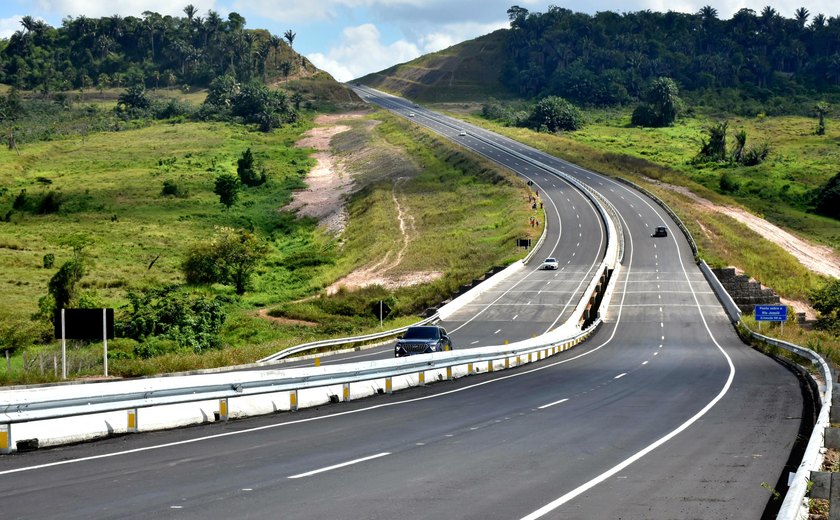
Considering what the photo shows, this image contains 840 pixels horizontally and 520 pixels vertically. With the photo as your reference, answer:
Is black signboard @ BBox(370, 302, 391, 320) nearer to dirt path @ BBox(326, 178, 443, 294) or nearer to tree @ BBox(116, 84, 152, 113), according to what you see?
dirt path @ BBox(326, 178, 443, 294)

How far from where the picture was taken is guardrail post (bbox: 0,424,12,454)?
1427cm

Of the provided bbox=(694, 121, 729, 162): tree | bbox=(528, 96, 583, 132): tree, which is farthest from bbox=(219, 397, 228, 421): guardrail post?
bbox=(528, 96, 583, 132): tree

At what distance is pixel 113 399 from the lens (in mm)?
16406

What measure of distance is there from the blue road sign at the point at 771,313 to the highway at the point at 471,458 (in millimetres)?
22562

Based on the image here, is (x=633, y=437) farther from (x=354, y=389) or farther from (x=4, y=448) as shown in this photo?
(x=4, y=448)

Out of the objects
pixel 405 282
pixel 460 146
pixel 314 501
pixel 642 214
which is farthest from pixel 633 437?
pixel 460 146

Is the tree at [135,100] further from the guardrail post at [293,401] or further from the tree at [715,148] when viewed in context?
the guardrail post at [293,401]

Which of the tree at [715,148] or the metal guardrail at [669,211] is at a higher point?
the tree at [715,148]

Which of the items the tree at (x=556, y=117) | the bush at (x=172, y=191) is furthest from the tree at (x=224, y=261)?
the tree at (x=556, y=117)

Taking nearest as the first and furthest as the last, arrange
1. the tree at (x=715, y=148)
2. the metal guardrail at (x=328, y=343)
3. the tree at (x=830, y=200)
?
the metal guardrail at (x=328, y=343), the tree at (x=830, y=200), the tree at (x=715, y=148)

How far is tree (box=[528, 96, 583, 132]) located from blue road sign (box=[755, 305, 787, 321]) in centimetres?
13093

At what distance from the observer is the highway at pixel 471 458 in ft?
35.8

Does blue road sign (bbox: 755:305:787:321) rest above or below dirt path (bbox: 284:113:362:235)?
below

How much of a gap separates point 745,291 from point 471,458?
197 ft
